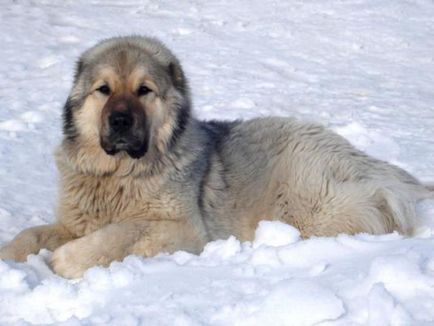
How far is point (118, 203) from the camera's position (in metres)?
4.78

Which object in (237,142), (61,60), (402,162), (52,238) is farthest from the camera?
(61,60)

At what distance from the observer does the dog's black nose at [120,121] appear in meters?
4.52

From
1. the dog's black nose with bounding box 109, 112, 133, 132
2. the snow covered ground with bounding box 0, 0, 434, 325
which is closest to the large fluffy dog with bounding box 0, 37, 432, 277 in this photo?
the dog's black nose with bounding box 109, 112, 133, 132

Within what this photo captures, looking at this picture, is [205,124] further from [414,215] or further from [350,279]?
[350,279]

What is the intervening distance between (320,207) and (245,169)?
61cm

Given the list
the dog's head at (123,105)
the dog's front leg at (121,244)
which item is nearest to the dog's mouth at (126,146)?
the dog's head at (123,105)

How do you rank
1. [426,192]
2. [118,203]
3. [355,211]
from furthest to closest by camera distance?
[426,192]
[355,211]
[118,203]

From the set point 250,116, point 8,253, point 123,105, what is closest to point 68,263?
point 8,253

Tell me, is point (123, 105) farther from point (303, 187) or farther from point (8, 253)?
point (303, 187)

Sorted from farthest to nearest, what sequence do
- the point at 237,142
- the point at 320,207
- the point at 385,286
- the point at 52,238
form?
the point at 237,142 → the point at 320,207 → the point at 52,238 → the point at 385,286

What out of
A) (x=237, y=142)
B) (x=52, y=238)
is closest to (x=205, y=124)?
(x=237, y=142)

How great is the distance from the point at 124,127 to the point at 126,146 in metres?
0.14

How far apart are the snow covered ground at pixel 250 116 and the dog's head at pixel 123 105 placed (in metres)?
0.81

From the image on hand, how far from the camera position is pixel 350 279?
328 centimetres
